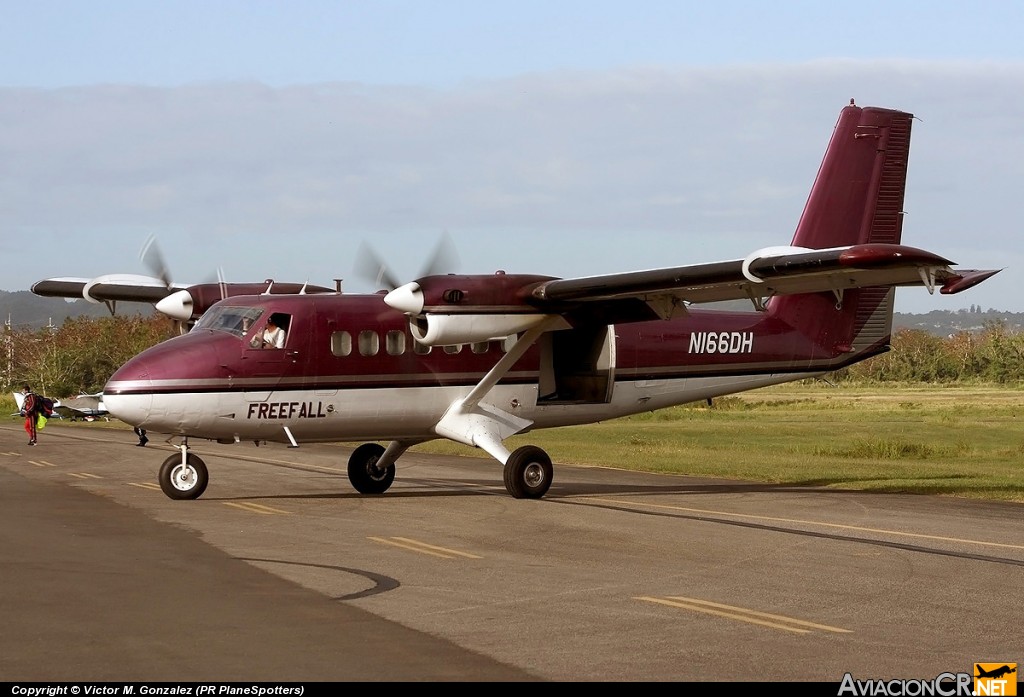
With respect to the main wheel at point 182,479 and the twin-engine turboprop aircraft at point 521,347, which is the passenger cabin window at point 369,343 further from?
the main wheel at point 182,479

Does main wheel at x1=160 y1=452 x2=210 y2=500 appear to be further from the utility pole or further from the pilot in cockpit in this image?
the utility pole

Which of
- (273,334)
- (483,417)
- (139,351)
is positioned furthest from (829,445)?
(139,351)

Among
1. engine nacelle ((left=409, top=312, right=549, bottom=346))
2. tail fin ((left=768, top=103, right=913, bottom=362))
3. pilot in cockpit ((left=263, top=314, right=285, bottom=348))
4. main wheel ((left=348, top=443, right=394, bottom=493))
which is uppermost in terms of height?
tail fin ((left=768, top=103, right=913, bottom=362))

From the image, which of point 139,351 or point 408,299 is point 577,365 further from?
point 139,351

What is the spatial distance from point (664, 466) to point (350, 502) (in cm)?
1142

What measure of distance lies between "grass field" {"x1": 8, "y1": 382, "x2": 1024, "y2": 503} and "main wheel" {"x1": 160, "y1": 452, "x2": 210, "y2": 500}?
39.3 ft

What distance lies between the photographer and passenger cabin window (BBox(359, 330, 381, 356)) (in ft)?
68.3

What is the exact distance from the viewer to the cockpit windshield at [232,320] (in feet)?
66.0

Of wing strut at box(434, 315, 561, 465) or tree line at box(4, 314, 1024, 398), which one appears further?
tree line at box(4, 314, 1024, 398)

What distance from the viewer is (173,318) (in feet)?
78.5

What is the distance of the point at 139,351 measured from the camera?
99.7 metres

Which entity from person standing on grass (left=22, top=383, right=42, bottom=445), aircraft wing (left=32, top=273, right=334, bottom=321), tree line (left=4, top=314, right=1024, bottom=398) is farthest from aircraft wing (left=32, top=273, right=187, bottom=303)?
tree line (left=4, top=314, right=1024, bottom=398)

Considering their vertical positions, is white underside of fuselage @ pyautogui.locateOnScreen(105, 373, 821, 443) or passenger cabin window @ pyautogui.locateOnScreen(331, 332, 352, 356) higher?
passenger cabin window @ pyautogui.locateOnScreen(331, 332, 352, 356)

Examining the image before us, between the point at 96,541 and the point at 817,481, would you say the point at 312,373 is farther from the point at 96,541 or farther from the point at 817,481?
the point at 817,481
